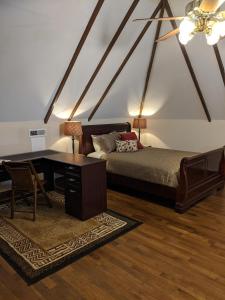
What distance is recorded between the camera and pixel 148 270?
7.42 ft

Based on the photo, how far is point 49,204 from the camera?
12.0 feet

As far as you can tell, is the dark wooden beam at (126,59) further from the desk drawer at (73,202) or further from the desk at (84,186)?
the desk drawer at (73,202)

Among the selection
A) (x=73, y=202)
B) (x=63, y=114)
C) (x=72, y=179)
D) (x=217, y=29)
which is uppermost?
(x=217, y=29)

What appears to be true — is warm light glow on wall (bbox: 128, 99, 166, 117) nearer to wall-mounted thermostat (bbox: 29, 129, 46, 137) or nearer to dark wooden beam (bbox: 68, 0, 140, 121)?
dark wooden beam (bbox: 68, 0, 140, 121)

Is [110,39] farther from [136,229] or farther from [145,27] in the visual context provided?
[136,229]

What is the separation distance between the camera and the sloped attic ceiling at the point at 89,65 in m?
2.94

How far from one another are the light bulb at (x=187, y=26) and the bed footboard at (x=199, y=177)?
161 centimetres

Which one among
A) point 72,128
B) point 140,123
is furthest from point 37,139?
point 140,123

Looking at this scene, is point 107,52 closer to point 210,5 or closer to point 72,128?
point 72,128

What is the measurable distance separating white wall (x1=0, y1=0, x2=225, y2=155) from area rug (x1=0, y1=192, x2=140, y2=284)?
143 cm

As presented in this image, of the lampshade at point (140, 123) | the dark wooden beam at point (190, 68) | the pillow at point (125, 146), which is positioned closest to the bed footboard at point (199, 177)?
the dark wooden beam at point (190, 68)

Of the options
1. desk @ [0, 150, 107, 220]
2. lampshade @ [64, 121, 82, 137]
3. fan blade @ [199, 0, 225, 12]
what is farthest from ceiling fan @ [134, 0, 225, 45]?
lampshade @ [64, 121, 82, 137]

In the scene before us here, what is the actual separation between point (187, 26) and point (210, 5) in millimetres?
282

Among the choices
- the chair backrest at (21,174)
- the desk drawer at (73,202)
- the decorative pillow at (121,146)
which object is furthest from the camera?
the decorative pillow at (121,146)
